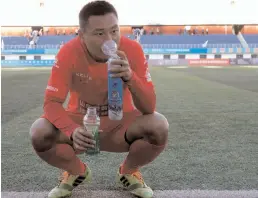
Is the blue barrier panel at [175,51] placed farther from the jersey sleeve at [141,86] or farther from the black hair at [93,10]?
the black hair at [93,10]

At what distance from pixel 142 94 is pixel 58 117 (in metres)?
0.48

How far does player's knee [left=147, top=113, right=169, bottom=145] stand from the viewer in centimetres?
223

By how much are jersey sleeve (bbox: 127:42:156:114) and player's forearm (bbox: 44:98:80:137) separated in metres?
0.37

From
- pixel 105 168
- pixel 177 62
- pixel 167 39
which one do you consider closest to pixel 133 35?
pixel 167 39

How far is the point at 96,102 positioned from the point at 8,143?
1619 mm

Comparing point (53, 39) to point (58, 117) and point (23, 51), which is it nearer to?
point (23, 51)

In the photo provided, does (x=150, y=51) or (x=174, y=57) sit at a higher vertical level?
(x=150, y=51)

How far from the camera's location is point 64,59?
2.24 m

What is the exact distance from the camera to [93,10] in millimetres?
2096

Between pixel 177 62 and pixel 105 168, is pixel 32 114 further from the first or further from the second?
pixel 177 62

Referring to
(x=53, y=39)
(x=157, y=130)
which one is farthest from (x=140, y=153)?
(x=53, y=39)

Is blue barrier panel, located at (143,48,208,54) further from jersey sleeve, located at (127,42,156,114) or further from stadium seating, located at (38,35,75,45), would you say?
jersey sleeve, located at (127,42,156,114)

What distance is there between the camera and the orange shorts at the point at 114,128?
2.38 metres

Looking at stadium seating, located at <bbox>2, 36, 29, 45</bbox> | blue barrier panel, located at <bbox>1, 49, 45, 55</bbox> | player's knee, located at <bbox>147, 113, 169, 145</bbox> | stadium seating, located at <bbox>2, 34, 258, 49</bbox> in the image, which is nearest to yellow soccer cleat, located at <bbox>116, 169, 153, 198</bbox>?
player's knee, located at <bbox>147, 113, 169, 145</bbox>
